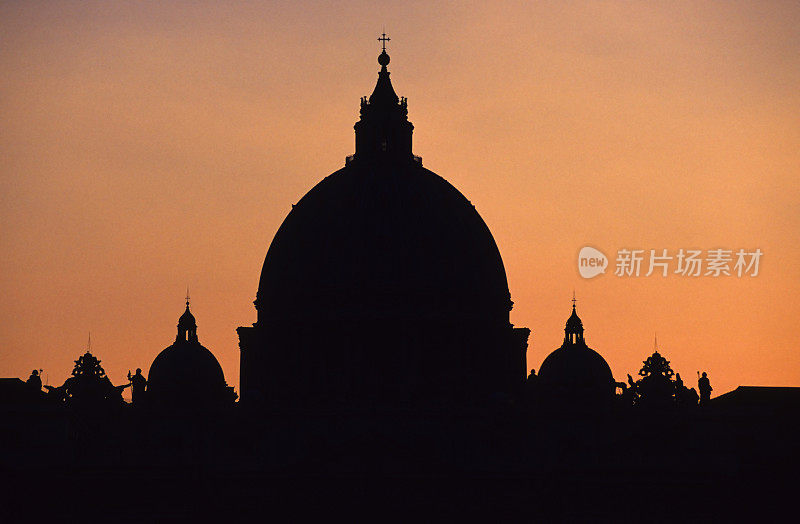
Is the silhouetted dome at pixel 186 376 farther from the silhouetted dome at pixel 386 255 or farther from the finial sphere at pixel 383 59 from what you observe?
the finial sphere at pixel 383 59

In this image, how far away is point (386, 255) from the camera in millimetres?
91750

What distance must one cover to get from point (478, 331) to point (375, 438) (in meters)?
9.04

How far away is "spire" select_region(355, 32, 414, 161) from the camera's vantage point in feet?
313

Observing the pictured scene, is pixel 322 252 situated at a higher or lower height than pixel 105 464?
higher

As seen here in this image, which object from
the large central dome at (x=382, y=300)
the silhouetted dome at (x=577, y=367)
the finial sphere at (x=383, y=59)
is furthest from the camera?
the silhouetted dome at (x=577, y=367)

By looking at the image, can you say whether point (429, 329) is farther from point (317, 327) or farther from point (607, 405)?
point (607, 405)

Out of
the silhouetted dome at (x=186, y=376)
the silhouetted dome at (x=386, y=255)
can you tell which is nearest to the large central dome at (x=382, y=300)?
the silhouetted dome at (x=386, y=255)

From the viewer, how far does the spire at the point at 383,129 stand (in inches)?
3752

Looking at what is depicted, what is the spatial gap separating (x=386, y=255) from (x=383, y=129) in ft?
23.9

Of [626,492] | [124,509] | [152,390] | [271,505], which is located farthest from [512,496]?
[152,390]

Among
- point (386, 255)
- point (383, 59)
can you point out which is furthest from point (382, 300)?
point (383, 59)

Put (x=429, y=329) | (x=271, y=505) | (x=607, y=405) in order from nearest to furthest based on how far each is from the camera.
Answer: (x=271, y=505) → (x=429, y=329) → (x=607, y=405)

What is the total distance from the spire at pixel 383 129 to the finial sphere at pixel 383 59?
6.68ft

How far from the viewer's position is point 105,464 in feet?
282
